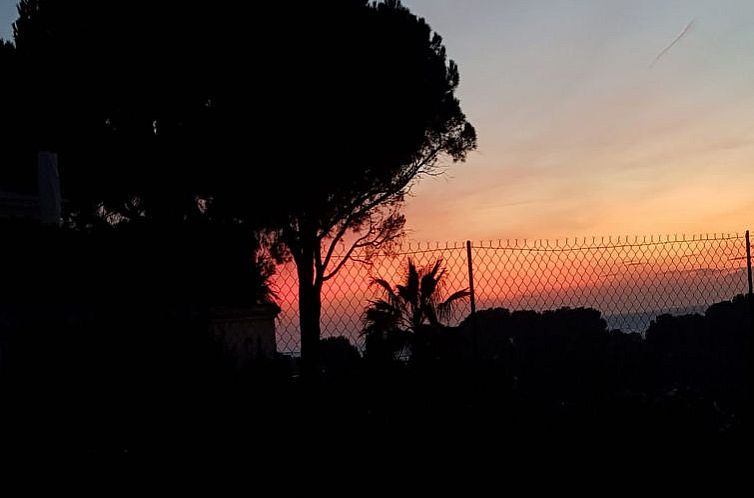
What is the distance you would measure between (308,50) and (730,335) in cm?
3056

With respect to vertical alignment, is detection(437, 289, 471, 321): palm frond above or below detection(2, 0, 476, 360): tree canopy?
below

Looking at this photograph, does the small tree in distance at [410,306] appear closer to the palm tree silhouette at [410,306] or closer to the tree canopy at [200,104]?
the palm tree silhouette at [410,306]

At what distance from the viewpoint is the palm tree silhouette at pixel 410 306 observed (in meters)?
11.4

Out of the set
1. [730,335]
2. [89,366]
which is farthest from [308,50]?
[730,335]

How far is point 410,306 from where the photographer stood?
12.2m

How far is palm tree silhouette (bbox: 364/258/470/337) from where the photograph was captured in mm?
11401

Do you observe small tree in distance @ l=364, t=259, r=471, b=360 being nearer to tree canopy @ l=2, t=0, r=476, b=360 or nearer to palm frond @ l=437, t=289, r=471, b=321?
palm frond @ l=437, t=289, r=471, b=321

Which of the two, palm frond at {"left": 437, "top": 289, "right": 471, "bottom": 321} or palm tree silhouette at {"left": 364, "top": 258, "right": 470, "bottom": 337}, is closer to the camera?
palm frond at {"left": 437, "top": 289, "right": 471, "bottom": 321}

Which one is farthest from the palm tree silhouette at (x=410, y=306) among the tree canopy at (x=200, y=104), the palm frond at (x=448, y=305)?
the tree canopy at (x=200, y=104)

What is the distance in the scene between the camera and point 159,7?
18.2 m

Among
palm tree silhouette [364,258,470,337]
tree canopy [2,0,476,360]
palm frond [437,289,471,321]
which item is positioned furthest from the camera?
tree canopy [2,0,476,360]

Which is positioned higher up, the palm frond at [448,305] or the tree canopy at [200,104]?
the tree canopy at [200,104]

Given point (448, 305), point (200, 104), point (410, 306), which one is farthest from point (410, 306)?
point (200, 104)

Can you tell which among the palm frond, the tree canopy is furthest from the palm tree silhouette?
the tree canopy
